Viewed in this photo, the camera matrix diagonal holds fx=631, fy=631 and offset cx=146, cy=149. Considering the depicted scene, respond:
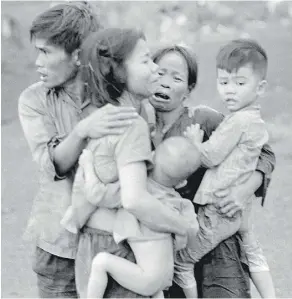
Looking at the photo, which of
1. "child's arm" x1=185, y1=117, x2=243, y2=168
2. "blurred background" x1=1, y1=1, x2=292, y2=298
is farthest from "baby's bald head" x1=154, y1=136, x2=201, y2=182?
"blurred background" x1=1, y1=1, x2=292, y2=298

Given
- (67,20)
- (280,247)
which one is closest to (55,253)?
(67,20)

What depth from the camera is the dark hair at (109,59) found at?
1.80 metres

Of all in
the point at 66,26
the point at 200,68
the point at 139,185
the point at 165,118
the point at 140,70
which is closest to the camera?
the point at 139,185

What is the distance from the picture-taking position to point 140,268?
1.77 meters

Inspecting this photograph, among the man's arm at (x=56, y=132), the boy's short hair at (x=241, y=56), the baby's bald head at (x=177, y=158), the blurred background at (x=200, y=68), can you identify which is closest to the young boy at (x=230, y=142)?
the boy's short hair at (x=241, y=56)

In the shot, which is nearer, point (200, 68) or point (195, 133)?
point (195, 133)

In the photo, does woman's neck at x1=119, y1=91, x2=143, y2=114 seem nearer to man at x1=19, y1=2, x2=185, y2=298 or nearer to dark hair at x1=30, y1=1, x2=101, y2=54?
man at x1=19, y1=2, x2=185, y2=298

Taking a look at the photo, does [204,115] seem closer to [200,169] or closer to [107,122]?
[200,169]

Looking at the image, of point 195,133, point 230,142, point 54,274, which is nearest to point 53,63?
point 195,133

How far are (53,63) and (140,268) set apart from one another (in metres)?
0.70

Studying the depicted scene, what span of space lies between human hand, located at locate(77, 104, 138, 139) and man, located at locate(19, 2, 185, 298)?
53 mm

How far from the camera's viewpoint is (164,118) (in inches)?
84.7

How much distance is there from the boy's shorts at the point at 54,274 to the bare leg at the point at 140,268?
1.24 ft

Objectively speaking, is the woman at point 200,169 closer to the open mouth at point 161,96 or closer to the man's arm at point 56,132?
the open mouth at point 161,96
